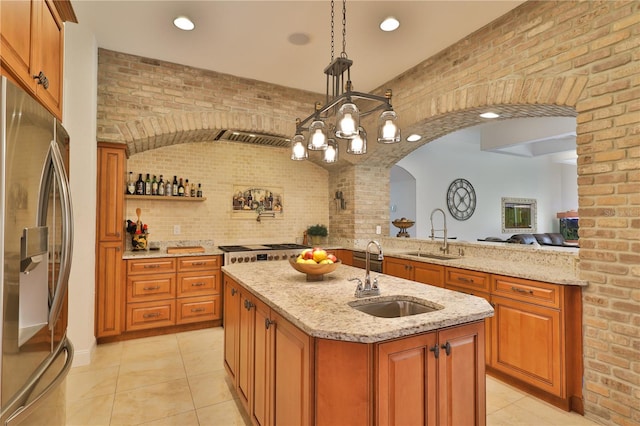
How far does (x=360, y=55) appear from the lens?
362 centimetres

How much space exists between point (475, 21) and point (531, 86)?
83cm

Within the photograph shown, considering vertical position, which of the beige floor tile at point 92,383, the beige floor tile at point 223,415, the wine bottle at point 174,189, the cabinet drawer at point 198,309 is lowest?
the beige floor tile at point 223,415

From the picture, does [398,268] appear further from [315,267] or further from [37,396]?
[37,396]

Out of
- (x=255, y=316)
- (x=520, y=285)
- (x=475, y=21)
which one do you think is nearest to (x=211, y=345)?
(x=255, y=316)

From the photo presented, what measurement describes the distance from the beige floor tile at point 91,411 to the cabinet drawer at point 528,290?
303cm

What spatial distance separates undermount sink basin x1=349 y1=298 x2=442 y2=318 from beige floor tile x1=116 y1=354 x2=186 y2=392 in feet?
6.51

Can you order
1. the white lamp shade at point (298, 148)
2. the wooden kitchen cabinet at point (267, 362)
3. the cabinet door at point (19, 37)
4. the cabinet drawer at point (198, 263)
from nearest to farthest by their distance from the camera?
the cabinet door at point (19, 37) → the wooden kitchen cabinet at point (267, 362) → the white lamp shade at point (298, 148) → the cabinet drawer at point (198, 263)

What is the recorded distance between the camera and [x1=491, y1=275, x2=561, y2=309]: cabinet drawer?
2383mm

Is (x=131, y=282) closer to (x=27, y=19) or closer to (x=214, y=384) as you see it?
(x=214, y=384)

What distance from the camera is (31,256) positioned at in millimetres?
1166

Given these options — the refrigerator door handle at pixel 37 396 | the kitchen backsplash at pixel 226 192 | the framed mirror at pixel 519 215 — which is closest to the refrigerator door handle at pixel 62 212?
the refrigerator door handle at pixel 37 396

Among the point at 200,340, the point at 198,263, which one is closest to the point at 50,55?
the point at 198,263

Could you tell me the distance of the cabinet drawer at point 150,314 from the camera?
12.0 ft

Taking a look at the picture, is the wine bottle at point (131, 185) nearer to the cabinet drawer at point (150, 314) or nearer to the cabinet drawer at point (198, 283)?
the cabinet drawer at point (198, 283)
